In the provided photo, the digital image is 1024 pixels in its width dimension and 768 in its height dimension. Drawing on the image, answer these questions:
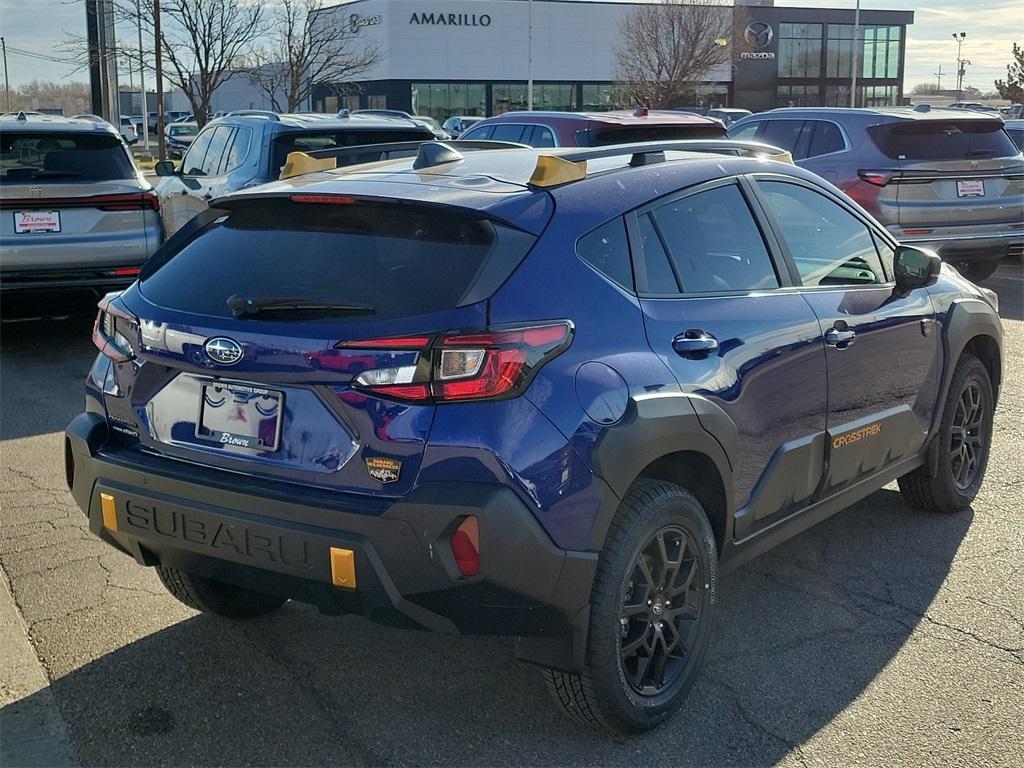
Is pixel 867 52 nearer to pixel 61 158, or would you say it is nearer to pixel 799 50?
pixel 799 50

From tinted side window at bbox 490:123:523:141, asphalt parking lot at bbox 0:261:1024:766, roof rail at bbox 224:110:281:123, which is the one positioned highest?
roof rail at bbox 224:110:281:123

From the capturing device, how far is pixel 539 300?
319 cm

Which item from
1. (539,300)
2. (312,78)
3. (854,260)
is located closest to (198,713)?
(539,300)

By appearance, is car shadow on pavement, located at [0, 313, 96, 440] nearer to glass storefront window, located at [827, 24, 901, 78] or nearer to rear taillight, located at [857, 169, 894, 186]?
rear taillight, located at [857, 169, 894, 186]

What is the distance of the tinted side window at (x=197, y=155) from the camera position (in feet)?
37.3

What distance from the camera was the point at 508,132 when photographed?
12.1 meters

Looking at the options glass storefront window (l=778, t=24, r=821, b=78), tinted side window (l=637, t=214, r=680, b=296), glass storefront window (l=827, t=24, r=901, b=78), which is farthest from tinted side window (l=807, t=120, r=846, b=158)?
glass storefront window (l=827, t=24, r=901, b=78)

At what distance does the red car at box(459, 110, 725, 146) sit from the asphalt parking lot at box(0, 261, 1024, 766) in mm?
4583

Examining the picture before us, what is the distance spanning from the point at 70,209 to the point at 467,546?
24.2ft

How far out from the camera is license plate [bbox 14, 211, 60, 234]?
9.09 m

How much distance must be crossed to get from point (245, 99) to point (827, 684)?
272 feet

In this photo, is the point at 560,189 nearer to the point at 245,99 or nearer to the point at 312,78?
the point at 312,78

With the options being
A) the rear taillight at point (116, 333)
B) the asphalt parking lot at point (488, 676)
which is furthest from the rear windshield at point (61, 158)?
the rear taillight at point (116, 333)

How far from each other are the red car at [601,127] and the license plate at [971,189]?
9.05 feet
